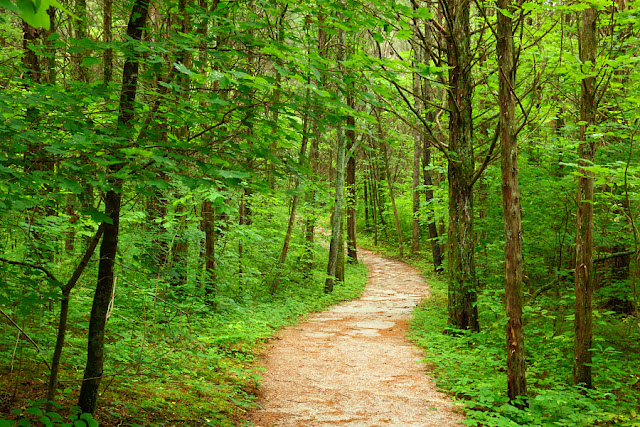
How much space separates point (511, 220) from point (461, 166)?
11.0 feet

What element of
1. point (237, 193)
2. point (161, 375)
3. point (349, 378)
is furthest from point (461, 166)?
point (161, 375)

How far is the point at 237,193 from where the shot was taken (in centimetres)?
649

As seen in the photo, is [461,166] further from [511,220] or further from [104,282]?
[104,282]

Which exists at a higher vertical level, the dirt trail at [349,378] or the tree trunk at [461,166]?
the tree trunk at [461,166]

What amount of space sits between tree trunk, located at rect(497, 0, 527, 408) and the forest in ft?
0.07

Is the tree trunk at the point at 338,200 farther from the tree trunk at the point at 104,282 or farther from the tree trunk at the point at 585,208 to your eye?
the tree trunk at the point at 104,282

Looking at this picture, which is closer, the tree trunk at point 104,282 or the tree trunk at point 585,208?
the tree trunk at point 104,282

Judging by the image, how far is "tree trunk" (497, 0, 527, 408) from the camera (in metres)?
4.56

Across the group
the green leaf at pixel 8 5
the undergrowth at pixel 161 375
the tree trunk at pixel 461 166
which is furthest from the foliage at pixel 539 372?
the green leaf at pixel 8 5

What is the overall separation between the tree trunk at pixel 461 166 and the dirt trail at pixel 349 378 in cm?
145

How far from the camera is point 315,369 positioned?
Answer: 6562mm

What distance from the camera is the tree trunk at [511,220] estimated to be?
15.0ft

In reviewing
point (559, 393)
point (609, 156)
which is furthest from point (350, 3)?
point (609, 156)

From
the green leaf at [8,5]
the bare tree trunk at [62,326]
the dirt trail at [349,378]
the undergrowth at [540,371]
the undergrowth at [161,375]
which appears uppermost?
the green leaf at [8,5]
